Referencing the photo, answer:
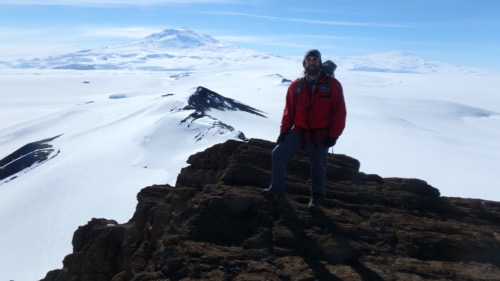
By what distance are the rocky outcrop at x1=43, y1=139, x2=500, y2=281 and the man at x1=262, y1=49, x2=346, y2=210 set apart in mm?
507

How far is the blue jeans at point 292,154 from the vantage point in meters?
7.17

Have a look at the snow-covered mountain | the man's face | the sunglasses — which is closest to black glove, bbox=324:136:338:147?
the man's face

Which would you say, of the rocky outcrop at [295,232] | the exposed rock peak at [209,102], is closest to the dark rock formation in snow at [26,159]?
A: the exposed rock peak at [209,102]

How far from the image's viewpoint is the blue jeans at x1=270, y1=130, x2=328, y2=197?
7168mm

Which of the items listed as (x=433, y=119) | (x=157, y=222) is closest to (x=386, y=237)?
(x=157, y=222)

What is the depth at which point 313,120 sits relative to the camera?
6.93m

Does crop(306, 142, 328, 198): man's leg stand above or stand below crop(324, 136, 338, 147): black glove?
below

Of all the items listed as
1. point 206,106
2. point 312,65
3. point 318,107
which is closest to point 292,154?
point 318,107

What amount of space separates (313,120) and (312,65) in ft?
2.52

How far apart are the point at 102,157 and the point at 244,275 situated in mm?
37444

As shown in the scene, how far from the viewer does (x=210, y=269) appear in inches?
245

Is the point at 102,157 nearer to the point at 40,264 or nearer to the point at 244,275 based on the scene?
the point at 40,264

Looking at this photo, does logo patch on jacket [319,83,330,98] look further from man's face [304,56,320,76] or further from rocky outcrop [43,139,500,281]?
rocky outcrop [43,139,500,281]

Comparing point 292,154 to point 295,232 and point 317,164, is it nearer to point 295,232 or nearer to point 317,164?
point 317,164
